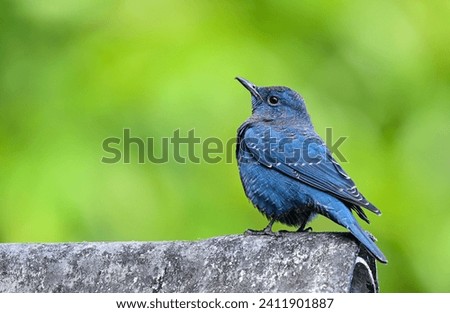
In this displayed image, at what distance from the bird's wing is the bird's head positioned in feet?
1.33

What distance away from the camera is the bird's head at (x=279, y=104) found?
7086mm

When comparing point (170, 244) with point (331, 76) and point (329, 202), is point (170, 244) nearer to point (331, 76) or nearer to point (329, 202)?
point (329, 202)

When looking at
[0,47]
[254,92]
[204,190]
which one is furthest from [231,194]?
[0,47]

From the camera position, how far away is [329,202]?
19.6ft

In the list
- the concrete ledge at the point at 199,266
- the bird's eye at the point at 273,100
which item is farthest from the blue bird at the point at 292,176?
the concrete ledge at the point at 199,266

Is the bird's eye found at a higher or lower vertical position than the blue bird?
higher

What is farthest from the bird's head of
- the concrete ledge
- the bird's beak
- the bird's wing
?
the concrete ledge

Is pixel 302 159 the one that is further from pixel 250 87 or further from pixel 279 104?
pixel 250 87

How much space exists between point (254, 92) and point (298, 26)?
3.14 ft

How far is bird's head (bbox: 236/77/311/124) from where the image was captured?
7086 mm

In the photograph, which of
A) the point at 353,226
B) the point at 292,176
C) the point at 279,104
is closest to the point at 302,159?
the point at 292,176

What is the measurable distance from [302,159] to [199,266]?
143 cm

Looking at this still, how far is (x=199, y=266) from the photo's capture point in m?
5.24

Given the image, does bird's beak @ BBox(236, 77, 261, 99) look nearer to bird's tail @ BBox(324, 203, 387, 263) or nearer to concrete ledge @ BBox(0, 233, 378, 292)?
bird's tail @ BBox(324, 203, 387, 263)
